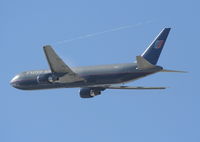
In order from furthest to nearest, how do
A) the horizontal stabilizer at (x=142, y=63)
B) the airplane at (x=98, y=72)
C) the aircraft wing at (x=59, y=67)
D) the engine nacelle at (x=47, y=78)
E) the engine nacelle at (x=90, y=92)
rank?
the engine nacelle at (x=90, y=92) → the engine nacelle at (x=47, y=78) → the airplane at (x=98, y=72) → the aircraft wing at (x=59, y=67) → the horizontal stabilizer at (x=142, y=63)

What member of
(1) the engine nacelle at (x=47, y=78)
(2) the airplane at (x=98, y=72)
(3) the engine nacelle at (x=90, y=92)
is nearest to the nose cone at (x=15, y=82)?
(2) the airplane at (x=98, y=72)

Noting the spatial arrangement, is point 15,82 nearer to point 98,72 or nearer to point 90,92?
point 90,92

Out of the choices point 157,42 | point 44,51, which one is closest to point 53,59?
point 44,51

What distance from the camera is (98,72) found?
8731cm

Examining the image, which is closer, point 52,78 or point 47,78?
point 52,78

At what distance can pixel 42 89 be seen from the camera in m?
92.1

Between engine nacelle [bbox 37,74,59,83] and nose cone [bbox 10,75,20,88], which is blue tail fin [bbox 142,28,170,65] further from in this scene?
nose cone [bbox 10,75,20,88]

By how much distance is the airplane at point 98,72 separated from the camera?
83.6 m

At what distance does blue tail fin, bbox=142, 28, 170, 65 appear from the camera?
86.4 m

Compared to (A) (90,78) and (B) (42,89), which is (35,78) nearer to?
(B) (42,89)

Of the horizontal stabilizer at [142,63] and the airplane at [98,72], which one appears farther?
the airplane at [98,72]

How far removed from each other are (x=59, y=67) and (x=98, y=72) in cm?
486

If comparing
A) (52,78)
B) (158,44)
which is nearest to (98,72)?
(52,78)

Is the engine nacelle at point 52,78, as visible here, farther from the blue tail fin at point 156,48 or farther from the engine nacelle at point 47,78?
the blue tail fin at point 156,48
